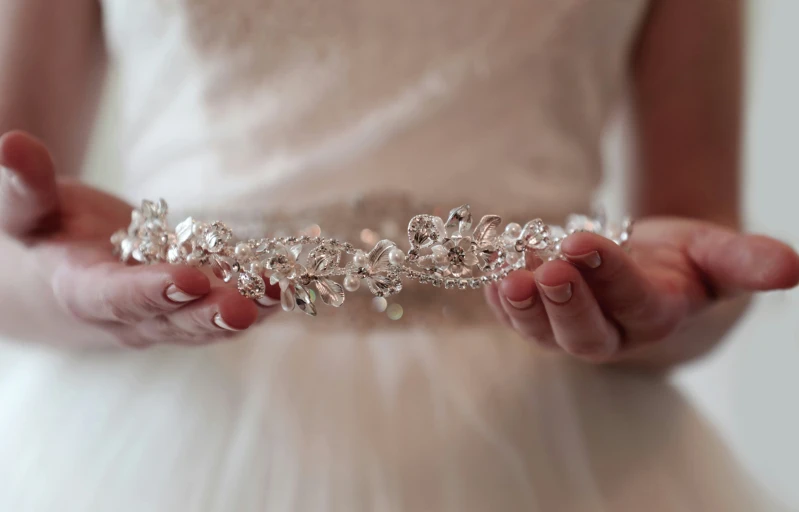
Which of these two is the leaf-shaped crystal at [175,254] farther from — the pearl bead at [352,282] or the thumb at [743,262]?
the thumb at [743,262]

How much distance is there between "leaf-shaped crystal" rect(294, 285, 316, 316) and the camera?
1.39 ft

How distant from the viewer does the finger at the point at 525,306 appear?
1.26 ft

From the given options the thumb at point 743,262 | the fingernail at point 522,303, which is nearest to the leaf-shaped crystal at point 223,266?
the fingernail at point 522,303

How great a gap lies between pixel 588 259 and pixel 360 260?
16 cm

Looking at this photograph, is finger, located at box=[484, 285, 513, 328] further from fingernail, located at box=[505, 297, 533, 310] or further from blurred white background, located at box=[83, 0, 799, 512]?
blurred white background, located at box=[83, 0, 799, 512]

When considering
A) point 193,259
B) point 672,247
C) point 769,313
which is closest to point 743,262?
point 672,247

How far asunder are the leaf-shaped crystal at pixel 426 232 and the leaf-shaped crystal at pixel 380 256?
0.06ft

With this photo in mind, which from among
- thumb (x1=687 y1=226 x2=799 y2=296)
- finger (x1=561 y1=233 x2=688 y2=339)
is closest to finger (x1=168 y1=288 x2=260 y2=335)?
finger (x1=561 y1=233 x2=688 y2=339)

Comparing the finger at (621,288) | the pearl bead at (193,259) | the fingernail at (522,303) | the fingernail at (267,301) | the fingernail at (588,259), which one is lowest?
the fingernail at (522,303)

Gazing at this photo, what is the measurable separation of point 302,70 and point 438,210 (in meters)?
0.22

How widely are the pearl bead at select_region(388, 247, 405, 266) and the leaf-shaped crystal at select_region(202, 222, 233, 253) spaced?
0.12 metres

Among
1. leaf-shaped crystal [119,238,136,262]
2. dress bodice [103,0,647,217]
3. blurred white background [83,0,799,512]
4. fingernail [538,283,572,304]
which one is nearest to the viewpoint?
fingernail [538,283,572,304]

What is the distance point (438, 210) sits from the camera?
2.10 feet

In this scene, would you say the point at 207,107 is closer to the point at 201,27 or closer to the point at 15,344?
the point at 201,27
